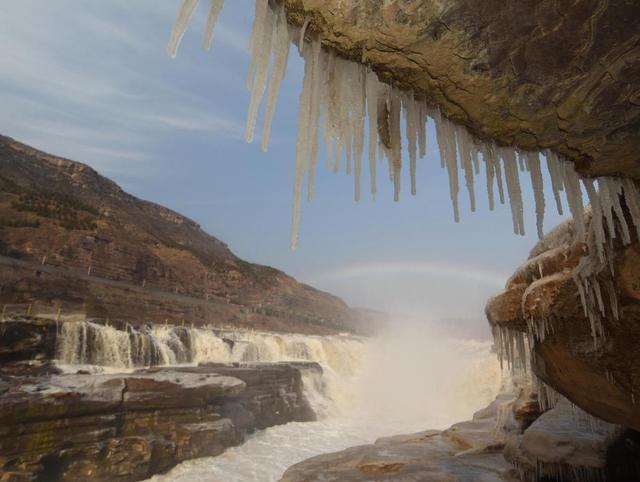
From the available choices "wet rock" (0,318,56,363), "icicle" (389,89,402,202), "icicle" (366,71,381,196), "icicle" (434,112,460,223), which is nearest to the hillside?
"wet rock" (0,318,56,363)

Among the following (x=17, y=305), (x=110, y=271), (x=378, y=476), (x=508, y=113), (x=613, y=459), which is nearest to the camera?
(x=508, y=113)

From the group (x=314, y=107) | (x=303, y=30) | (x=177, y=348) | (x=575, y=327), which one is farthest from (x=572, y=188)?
(x=177, y=348)

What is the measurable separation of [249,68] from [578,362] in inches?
216

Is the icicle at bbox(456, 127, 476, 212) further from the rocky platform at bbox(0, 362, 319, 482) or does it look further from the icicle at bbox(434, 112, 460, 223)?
the rocky platform at bbox(0, 362, 319, 482)

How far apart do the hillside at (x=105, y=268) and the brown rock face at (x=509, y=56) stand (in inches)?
1136

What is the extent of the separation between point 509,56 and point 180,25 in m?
2.18

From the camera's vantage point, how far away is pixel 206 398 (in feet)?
48.6

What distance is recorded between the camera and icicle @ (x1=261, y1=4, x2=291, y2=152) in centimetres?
243

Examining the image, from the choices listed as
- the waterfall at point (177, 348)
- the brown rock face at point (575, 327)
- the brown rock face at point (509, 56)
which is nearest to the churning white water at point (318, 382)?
the waterfall at point (177, 348)

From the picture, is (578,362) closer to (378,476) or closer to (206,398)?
(378,476)

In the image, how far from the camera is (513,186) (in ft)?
11.4

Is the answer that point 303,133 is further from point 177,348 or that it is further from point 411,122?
point 177,348

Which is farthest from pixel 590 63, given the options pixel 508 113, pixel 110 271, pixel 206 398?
pixel 110 271

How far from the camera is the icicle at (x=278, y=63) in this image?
2.43 m
